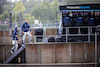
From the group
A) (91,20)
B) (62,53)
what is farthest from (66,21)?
(62,53)

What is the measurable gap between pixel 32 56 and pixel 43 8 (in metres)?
4.03

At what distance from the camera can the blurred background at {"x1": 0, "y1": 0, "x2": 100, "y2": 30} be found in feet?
39.5

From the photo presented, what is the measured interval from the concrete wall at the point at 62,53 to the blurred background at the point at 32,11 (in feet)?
8.09

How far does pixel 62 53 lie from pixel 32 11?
176 inches

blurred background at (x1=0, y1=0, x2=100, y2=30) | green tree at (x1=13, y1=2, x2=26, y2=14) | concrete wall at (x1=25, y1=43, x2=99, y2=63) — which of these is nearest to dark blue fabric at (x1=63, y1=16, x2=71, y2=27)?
blurred background at (x1=0, y1=0, x2=100, y2=30)

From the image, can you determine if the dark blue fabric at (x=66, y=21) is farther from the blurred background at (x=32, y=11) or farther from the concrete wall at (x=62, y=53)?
the concrete wall at (x=62, y=53)

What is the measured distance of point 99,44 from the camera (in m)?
9.76

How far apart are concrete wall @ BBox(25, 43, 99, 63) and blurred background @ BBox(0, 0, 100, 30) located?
97.0 inches

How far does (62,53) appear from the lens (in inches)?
383

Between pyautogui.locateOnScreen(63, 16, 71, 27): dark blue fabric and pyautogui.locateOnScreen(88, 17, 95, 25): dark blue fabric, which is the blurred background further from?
pyautogui.locateOnScreen(88, 17, 95, 25): dark blue fabric

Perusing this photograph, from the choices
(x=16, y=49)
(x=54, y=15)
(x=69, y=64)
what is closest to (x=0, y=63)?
(x=16, y=49)

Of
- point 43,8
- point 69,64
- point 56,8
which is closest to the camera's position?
point 69,64

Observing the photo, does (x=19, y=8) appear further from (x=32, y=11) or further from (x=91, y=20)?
(x=91, y=20)

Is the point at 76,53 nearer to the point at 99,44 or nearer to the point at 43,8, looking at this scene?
the point at 99,44
